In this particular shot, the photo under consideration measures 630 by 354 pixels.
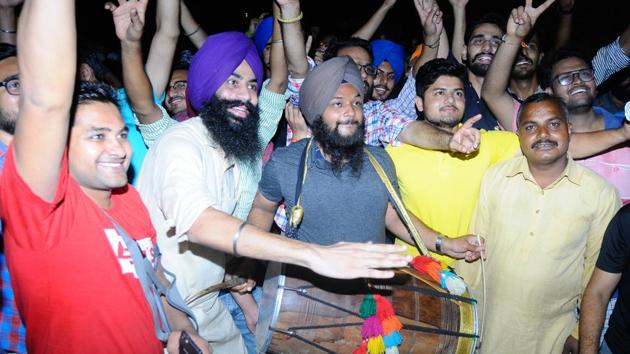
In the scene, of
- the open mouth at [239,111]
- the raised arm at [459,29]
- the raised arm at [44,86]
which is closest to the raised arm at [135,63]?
the open mouth at [239,111]

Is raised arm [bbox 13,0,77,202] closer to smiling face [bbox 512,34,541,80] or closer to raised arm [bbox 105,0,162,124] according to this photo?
raised arm [bbox 105,0,162,124]

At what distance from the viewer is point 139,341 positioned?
5.60ft

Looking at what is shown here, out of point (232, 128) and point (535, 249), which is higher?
point (232, 128)

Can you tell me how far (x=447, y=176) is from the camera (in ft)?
9.30

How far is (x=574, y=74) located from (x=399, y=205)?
1963 millimetres

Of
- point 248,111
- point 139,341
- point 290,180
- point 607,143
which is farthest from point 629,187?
point 139,341

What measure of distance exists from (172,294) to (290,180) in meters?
0.97

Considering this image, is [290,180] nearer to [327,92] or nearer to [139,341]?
[327,92]

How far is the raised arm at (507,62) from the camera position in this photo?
122 inches

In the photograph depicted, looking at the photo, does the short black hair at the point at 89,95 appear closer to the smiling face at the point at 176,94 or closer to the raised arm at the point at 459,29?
the smiling face at the point at 176,94

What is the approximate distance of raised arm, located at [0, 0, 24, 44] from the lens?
3250 millimetres

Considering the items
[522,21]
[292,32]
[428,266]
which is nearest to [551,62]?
[522,21]

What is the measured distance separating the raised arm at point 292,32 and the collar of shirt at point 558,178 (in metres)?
1.70

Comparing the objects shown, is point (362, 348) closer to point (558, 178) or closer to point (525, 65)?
point (558, 178)
